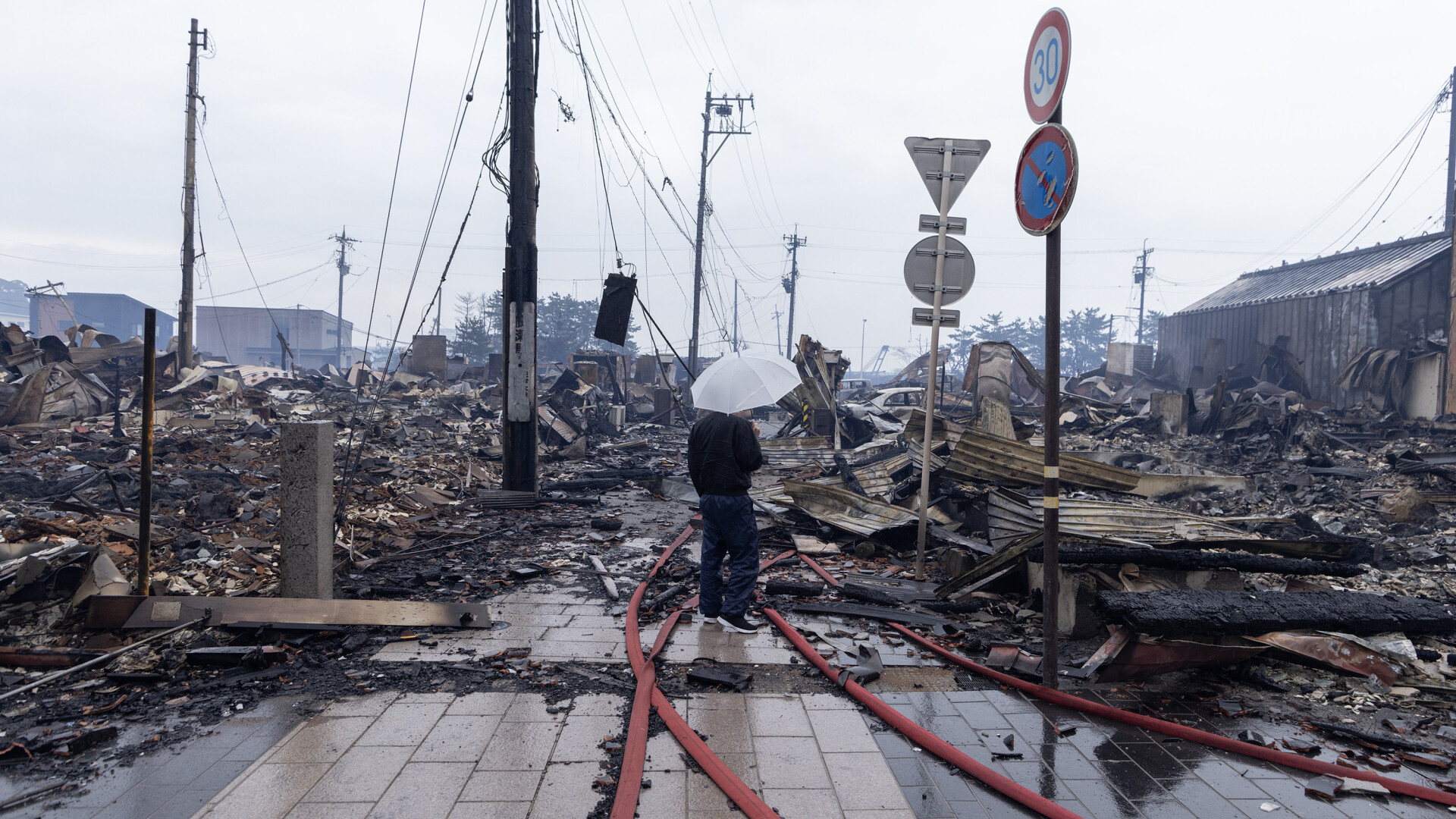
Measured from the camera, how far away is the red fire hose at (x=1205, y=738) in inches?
117

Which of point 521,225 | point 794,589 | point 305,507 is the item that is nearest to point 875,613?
point 794,589

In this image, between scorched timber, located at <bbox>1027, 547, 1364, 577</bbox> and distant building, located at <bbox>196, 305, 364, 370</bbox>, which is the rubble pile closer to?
scorched timber, located at <bbox>1027, 547, 1364, 577</bbox>

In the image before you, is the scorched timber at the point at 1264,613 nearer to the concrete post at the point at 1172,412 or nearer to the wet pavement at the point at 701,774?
the wet pavement at the point at 701,774

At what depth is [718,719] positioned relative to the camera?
3.69 metres

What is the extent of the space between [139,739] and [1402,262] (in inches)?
1135

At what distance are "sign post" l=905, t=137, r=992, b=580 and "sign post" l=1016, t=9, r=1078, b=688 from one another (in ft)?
6.72

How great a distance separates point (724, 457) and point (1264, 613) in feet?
11.1

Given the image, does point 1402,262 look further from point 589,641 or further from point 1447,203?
point 589,641

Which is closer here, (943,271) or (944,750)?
(944,750)

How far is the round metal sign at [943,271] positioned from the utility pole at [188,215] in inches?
854

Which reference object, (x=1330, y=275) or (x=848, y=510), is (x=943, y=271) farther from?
(x=1330, y=275)

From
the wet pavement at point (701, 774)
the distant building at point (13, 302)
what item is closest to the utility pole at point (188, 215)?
the wet pavement at point (701, 774)

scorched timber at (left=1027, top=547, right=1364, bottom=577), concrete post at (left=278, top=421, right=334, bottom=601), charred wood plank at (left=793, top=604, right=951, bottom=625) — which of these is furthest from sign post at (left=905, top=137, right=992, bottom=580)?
concrete post at (left=278, top=421, right=334, bottom=601)

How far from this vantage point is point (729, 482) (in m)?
5.12
